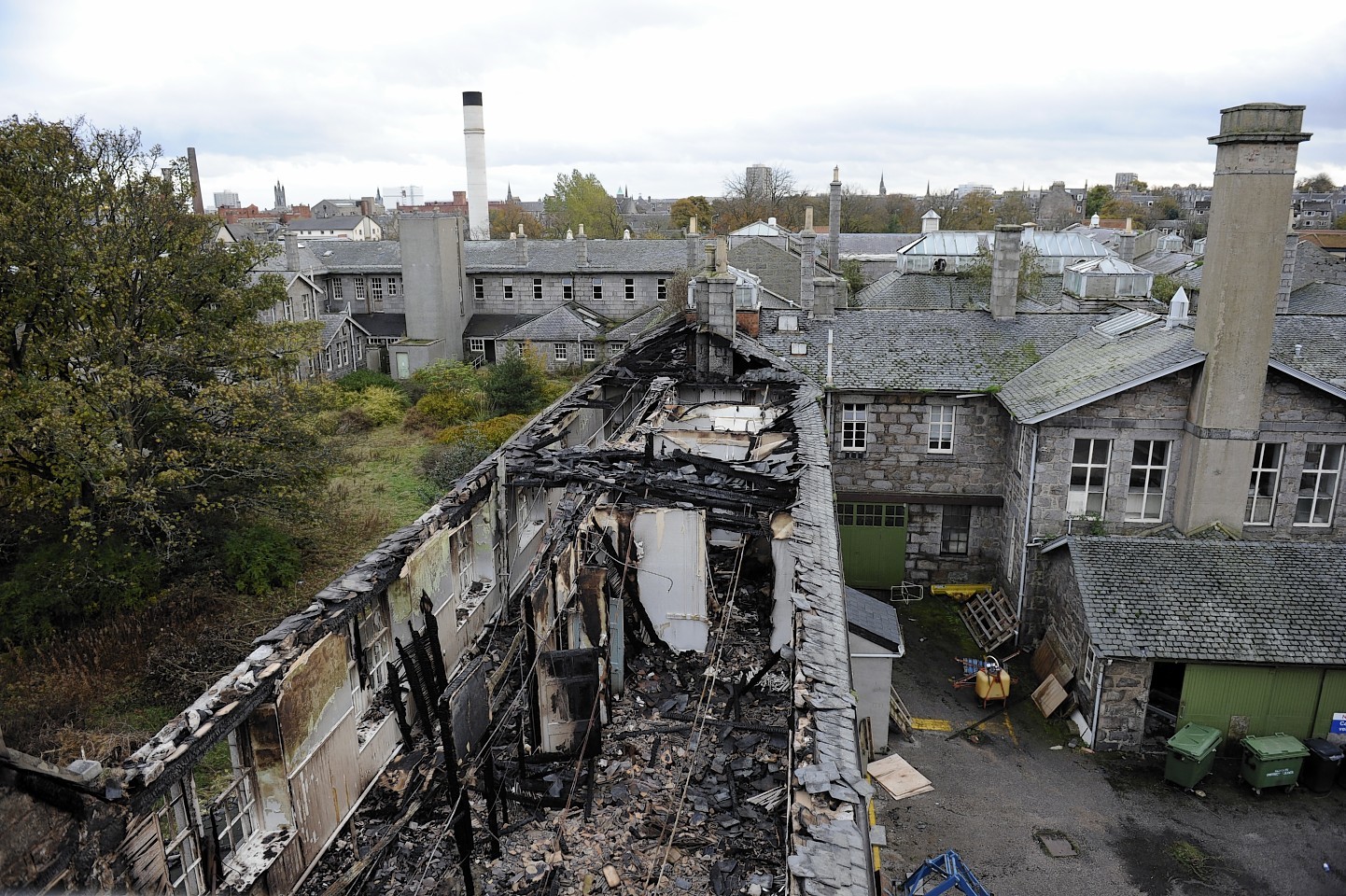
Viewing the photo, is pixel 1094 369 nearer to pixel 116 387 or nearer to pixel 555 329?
pixel 116 387

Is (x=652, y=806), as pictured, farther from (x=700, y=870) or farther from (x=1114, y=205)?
(x=1114, y=205)

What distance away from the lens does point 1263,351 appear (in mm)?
16891

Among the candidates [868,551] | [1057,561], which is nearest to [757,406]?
[868,551]

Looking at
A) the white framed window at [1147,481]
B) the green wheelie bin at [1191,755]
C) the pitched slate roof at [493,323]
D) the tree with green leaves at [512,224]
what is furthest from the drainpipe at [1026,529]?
the tree with green leaves at [512,224]

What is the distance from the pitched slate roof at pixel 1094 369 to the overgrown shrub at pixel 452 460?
58.1ft

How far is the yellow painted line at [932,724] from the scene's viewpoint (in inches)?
654

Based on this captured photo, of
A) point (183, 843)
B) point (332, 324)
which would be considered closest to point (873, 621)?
point (183, 843)

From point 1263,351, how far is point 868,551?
9.55 meters

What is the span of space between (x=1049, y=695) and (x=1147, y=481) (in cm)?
529

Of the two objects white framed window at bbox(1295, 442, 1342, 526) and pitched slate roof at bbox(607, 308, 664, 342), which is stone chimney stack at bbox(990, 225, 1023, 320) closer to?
white framed window at bbox(1295, 442, 1342, 526)

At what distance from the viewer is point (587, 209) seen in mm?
78875

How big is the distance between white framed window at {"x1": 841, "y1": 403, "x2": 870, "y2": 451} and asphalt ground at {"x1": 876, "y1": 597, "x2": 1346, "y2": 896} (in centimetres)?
694

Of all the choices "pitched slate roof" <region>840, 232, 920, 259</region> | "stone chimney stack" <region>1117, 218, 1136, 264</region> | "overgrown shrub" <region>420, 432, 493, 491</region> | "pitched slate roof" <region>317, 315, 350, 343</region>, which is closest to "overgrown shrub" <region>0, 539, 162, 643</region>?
"overgrown shrub" <region>420, 432, 493, 491</region>

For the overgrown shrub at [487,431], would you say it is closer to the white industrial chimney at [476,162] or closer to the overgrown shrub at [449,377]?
the overgrown shrub at [449,377]
